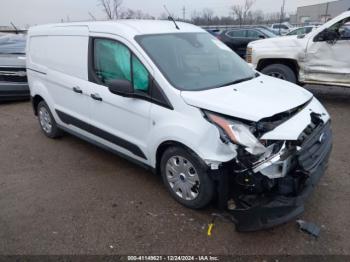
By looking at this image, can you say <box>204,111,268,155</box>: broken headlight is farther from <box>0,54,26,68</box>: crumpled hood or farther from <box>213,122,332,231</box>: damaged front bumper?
<box>0,54,26,68</box>: crumpled hood

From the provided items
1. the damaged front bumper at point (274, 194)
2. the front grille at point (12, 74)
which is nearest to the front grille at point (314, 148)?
the damaged front bumper at point (274, 194)

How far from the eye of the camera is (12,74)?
25.1ft

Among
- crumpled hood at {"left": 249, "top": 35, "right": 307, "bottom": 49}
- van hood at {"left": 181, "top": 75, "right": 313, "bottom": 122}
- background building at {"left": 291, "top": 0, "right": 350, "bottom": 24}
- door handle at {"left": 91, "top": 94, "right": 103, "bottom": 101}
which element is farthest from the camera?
background building at {"left": 291, "top": 0, "right": 350, "bottom": 24}

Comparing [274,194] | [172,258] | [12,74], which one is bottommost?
[172,258]

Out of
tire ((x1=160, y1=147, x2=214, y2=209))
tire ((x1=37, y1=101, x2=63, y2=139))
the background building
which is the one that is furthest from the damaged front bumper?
the background building

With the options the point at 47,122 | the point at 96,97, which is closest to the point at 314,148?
the point at 96,97

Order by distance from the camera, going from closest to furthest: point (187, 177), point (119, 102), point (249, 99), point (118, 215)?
point (249, 99) → point (187, 177) → point (118, 215) → point (119, 102)

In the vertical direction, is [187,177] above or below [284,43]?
below

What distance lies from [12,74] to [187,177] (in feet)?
20.6

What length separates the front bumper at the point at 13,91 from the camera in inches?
302

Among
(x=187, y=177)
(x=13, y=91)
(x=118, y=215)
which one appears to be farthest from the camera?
(x=13, y=91)

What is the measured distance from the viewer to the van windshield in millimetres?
3314

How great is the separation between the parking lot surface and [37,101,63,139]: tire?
1.88 ft

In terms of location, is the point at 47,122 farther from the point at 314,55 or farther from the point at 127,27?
the point at 314,55
